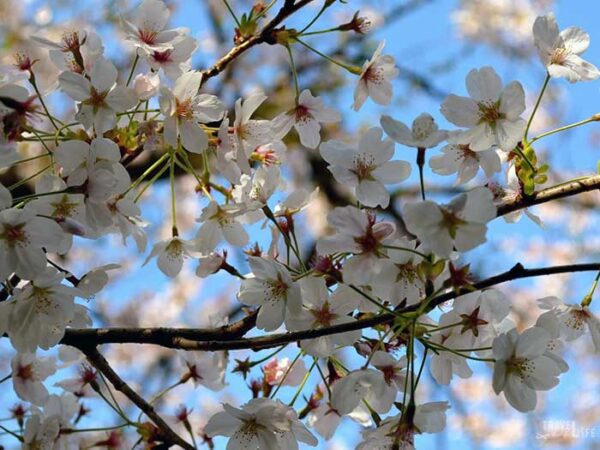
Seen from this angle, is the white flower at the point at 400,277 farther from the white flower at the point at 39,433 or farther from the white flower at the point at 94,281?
the white flower at the point at 39,433

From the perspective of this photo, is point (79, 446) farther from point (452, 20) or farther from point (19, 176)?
point (452, 20)

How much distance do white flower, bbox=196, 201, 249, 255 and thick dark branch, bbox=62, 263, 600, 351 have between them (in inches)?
7.2

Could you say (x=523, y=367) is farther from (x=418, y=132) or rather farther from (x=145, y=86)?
(x=145, y=86)

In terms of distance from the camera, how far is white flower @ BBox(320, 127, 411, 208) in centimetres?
104

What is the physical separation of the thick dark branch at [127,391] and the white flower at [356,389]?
24cm

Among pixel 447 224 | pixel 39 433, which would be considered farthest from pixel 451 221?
pixel 39 433

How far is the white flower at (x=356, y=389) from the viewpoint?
1000 millimetres

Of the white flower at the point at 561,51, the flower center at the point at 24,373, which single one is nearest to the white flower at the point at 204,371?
the flower center at the point at 24,373

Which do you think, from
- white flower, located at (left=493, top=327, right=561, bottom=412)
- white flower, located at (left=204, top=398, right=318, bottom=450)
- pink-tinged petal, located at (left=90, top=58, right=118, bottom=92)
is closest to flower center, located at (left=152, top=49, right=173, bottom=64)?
pink-tinged petal, located at (left=90, top=58, right=118, bottom=92)

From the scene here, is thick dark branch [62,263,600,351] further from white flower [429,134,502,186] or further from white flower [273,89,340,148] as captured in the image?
white flower [273,89,340,148]

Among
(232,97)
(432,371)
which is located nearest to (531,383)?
(432,371)

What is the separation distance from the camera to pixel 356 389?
1019 millimetres

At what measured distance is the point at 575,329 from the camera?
1.12m

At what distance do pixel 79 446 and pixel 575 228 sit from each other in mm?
4930
